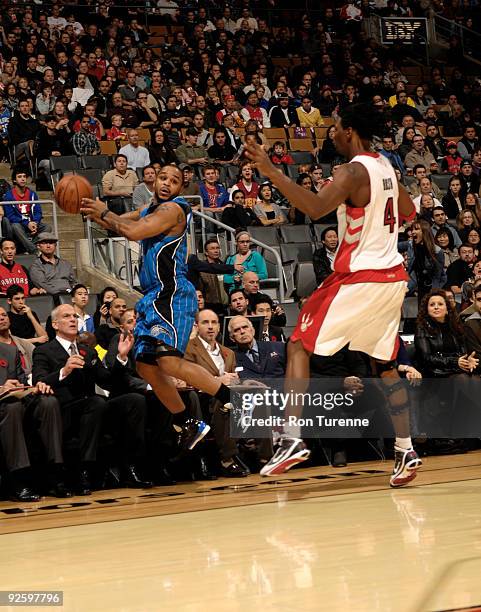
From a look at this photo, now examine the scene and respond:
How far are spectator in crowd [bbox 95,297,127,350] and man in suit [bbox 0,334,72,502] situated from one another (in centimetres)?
131

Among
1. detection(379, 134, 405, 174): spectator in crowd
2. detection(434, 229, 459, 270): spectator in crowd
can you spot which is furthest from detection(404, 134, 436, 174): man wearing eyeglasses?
detection(434, 229, 459, 270): spectator in crowd

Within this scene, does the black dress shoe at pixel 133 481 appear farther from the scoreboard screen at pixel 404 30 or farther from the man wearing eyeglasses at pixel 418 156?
the scoreboard screen at pixel 404 30

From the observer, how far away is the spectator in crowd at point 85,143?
12898 mm

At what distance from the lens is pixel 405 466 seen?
20.3ft

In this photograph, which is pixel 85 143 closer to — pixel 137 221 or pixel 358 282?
pixel 137 221

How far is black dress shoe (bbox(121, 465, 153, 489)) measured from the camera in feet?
23.1

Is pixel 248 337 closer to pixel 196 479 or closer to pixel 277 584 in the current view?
pixel 196 479

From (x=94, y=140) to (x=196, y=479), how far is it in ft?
22.0

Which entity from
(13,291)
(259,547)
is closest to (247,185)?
(13,291)

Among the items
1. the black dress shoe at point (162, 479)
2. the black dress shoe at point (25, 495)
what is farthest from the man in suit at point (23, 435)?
the black dress shoe at point (162, 479)

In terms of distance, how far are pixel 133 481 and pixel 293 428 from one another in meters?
1.74

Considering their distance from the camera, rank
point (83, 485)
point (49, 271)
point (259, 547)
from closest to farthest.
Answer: point (259, 547)
point (83, 485)
point (49, 271)

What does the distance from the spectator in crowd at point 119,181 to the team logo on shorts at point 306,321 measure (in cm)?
641

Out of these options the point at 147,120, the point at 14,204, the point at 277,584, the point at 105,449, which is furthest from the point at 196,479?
the point at 147,120
